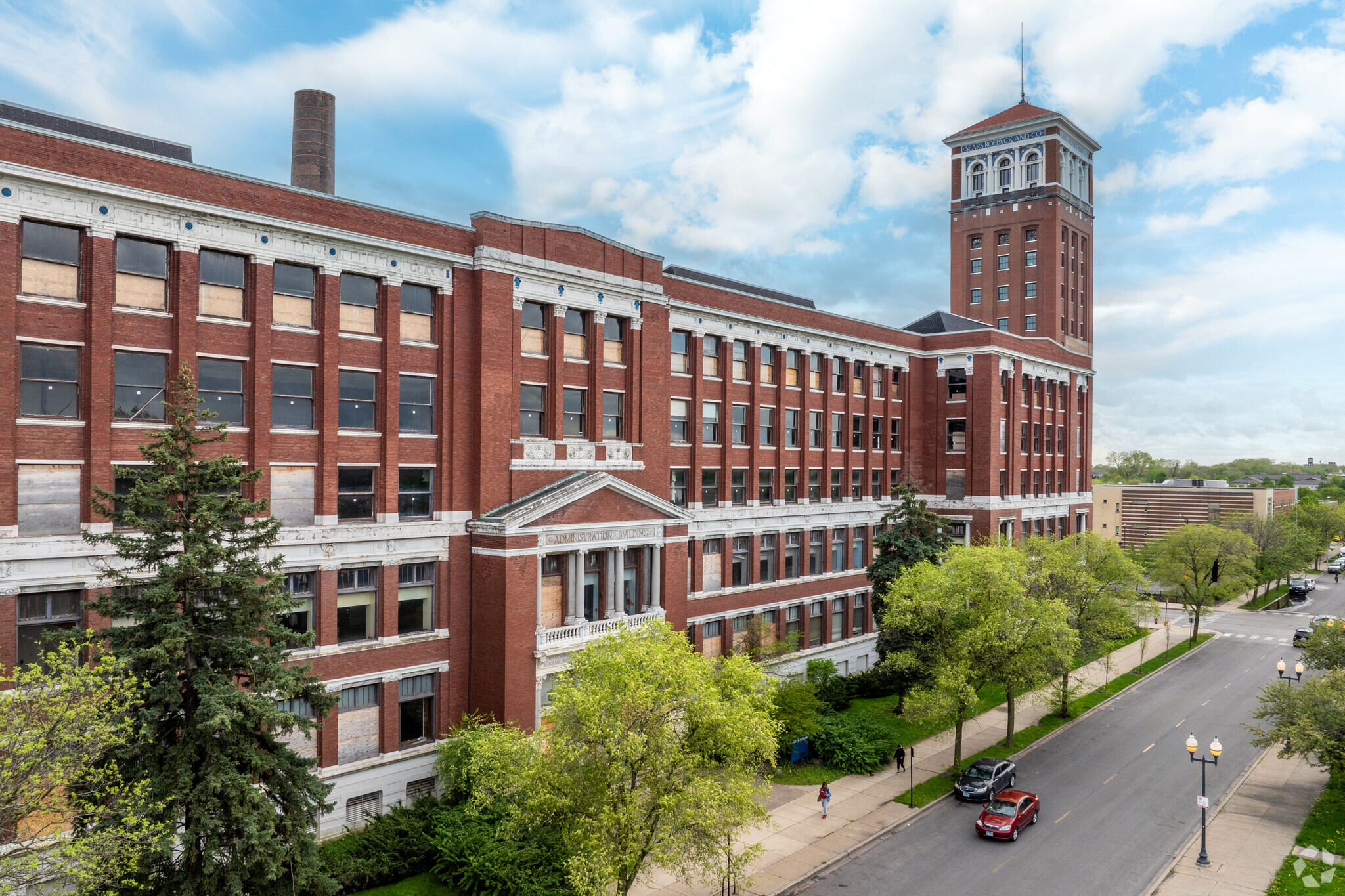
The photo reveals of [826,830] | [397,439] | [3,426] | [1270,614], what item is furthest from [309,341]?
[1270,614]

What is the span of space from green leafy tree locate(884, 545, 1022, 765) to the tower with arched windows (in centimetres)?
4343

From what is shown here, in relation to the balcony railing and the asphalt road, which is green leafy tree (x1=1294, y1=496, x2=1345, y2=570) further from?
the balcony railing

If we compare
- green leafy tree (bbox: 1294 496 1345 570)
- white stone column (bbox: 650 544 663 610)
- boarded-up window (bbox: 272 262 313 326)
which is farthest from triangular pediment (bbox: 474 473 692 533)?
green leafy tree (bbox: 1294 496 1345 570)

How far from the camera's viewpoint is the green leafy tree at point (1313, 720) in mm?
31422

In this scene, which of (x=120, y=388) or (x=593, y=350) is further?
(x=593, y=350)

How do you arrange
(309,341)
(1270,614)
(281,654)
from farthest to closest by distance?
(1270,614), (309,341), (281,654)

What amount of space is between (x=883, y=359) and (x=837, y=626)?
1853 cm

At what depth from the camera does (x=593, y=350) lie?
124 feet

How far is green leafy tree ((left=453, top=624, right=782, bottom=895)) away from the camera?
68.1 feet

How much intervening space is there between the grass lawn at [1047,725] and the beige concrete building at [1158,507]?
162 ft

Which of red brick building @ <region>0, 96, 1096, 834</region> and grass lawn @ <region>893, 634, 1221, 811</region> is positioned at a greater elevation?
red brick building @ <region>0, 96, 1096, 834</region>

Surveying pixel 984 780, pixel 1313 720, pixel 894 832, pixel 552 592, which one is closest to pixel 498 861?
pixel 552 592

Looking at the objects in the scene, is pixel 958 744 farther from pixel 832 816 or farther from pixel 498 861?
pixel 498 861

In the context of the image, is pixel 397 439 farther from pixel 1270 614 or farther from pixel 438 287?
pixel 1270 614
